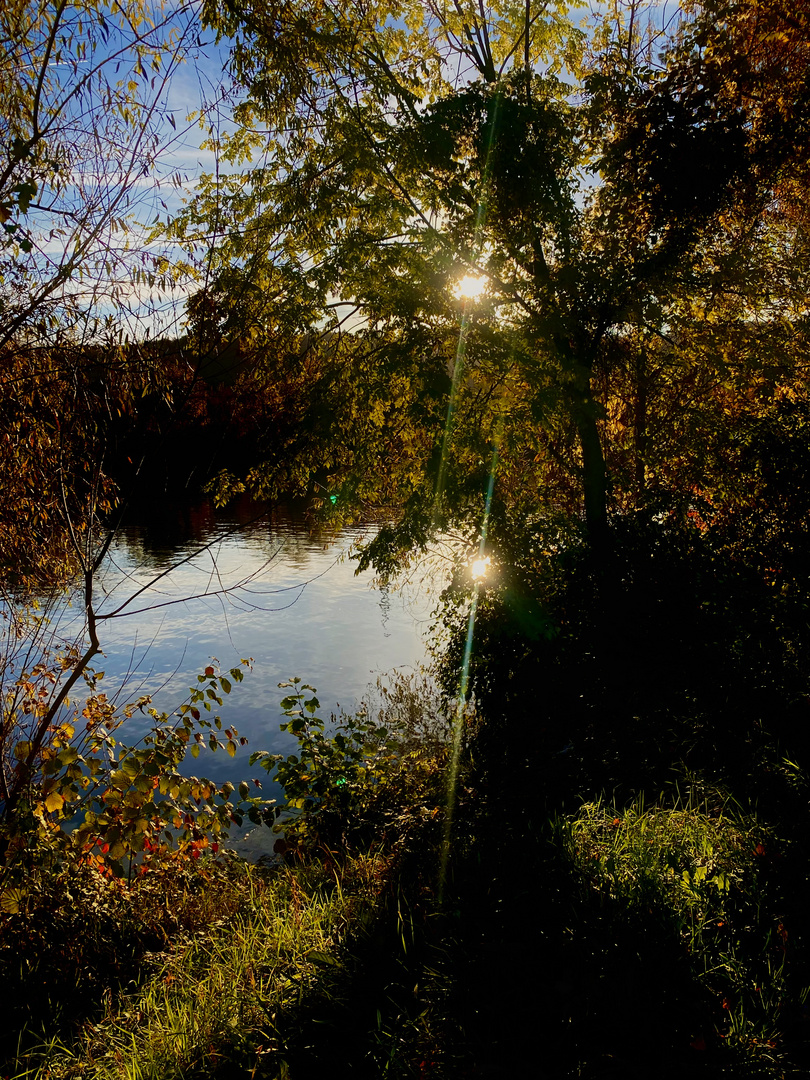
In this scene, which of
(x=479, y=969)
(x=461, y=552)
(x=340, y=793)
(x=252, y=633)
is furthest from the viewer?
(x=252, y=633)

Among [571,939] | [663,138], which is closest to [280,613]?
[663,138]

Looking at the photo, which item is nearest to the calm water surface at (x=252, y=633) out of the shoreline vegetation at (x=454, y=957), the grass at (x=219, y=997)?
the shoreline vegetation at (x=454, y=957)

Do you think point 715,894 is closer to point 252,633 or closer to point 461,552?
point 461,552

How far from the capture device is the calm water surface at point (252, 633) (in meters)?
10.9

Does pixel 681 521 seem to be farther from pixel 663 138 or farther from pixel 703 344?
pixel 663 138

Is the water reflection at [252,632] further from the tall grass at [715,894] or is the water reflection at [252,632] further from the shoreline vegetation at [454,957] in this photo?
the tall grass at [715,894]

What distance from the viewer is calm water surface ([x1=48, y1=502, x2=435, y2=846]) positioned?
431 inches

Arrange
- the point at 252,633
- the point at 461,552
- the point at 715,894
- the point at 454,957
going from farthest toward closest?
the point at 252,633, the point at 461,552, the point at 715,894, the point at 454,957

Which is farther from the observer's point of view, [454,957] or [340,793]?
[340,793]

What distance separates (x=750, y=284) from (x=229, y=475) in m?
7.64

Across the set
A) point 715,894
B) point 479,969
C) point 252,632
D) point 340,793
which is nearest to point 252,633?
point 252,632

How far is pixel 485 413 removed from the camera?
8.48 metres

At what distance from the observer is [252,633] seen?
15.9 meters

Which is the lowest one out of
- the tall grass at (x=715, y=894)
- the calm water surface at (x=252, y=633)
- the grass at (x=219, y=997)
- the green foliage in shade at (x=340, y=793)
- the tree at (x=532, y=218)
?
the calm water surface at (x=252, y=633)
